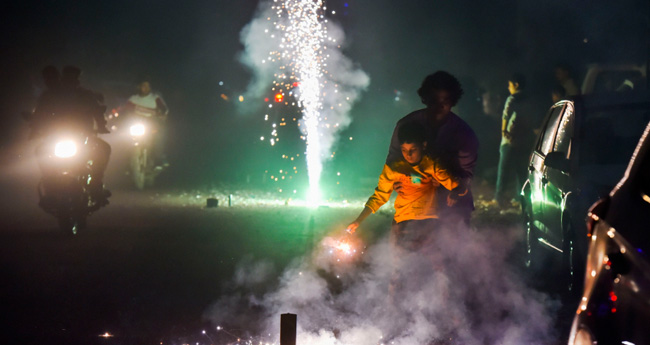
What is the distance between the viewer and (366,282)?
303 inches

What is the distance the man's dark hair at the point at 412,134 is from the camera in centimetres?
581

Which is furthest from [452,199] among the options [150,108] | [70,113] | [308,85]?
[308,85]

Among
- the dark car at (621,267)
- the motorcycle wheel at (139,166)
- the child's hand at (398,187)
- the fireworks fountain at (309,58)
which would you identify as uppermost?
the fireworks fountain at (309,58)

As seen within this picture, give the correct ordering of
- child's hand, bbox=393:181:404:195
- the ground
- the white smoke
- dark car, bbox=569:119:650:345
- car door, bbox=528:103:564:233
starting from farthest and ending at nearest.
A: car door, bbox=528:103:564:233
the ground
child's hand, bbox=393:181:404:195
the white smoke
dark car, bbox=569:119:650:345

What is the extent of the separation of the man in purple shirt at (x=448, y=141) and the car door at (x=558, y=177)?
4.85ft

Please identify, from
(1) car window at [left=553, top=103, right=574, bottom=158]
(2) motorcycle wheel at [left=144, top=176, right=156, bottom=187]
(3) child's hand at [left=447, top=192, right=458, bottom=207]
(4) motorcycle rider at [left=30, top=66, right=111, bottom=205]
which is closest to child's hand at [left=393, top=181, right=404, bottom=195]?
(3) child's hand at [left=447, top=192, right=458, bottom=207]

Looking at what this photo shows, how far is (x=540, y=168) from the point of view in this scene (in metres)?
8.58

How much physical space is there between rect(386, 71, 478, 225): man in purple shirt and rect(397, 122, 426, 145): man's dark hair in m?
0.20

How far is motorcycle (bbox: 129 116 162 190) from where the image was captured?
1678cm

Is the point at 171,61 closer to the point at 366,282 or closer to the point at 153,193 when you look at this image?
the point at 153,193

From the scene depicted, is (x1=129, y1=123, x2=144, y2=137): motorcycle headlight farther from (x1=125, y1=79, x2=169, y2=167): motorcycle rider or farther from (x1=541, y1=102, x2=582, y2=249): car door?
(x1=541, y1=102, x2=582, y2=249): car door

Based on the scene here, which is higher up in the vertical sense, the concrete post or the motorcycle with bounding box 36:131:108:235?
the motorcycle with bounding box 36:131:108:235

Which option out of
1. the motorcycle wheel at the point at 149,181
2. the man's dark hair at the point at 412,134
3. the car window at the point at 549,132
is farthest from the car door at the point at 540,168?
the motorcycle wheel at the point at 149,181

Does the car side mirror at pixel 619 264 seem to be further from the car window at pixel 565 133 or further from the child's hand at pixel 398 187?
the car window at pixel 565 133
